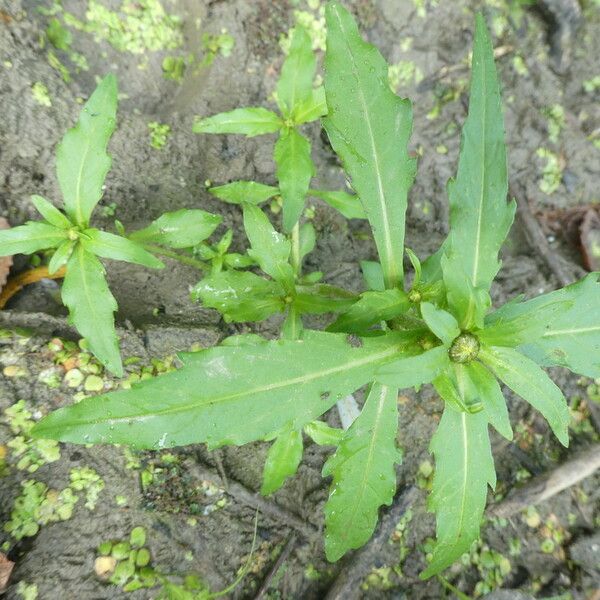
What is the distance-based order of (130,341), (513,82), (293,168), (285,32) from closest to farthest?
(293,168) < (130,341) < (285,32) < (513,82)

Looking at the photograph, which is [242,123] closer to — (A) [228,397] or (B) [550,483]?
(A) [228,397]

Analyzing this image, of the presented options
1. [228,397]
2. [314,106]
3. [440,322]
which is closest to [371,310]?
[440,322]

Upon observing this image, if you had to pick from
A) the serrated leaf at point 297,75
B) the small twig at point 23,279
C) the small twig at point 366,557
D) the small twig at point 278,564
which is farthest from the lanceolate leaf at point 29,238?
the small twig at point 366,557

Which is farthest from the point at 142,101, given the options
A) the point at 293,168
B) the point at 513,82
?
the point at 513,82

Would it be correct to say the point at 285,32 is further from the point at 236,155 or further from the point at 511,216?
the point at 511,216

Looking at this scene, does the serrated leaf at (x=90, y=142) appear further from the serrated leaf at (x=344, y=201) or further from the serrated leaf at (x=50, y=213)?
the serrated leaf at (x=344, y=201)
